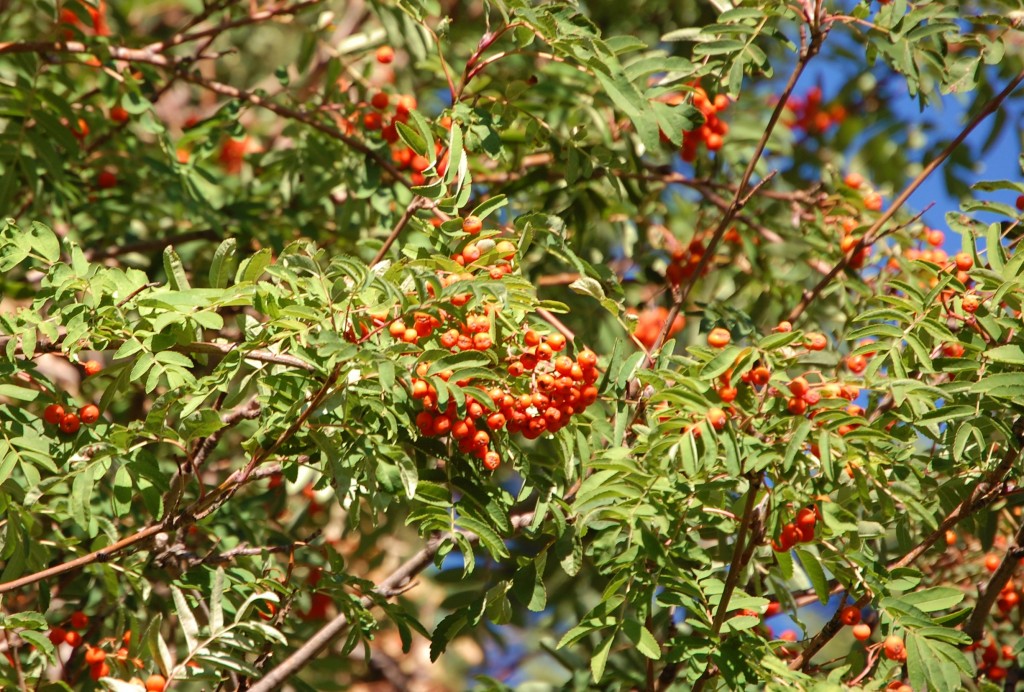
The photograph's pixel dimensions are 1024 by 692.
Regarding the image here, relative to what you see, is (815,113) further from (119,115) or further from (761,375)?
(761,375)

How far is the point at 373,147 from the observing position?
3.20 meters

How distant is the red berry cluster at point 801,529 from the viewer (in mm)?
2133

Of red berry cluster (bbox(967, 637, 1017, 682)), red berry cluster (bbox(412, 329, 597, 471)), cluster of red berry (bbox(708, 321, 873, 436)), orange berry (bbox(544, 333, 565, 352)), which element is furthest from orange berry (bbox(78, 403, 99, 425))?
red berry cluster (bbox(967, 637, 1017, 682))

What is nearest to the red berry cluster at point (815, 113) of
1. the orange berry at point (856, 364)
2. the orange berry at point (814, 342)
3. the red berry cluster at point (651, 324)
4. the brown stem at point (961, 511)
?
the red berry cluster at point (651, 324)

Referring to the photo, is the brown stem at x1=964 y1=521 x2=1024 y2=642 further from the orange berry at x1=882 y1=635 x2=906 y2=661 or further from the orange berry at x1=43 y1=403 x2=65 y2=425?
the orange berry at x1=43 y1=403 x2=65 y2=425

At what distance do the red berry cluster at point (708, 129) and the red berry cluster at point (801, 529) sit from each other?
4.08 ft

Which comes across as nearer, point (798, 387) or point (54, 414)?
point (798, 387)

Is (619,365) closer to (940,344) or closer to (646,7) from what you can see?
(940,344)

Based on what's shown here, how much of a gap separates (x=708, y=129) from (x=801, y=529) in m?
1.46

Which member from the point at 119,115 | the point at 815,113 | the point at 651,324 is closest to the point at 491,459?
the point at 119,115

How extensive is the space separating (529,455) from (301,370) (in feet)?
2.18

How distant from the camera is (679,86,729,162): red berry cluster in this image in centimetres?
301

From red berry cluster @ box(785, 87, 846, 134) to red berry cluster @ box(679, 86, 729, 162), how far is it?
7.22ft

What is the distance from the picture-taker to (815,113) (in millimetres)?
5547
